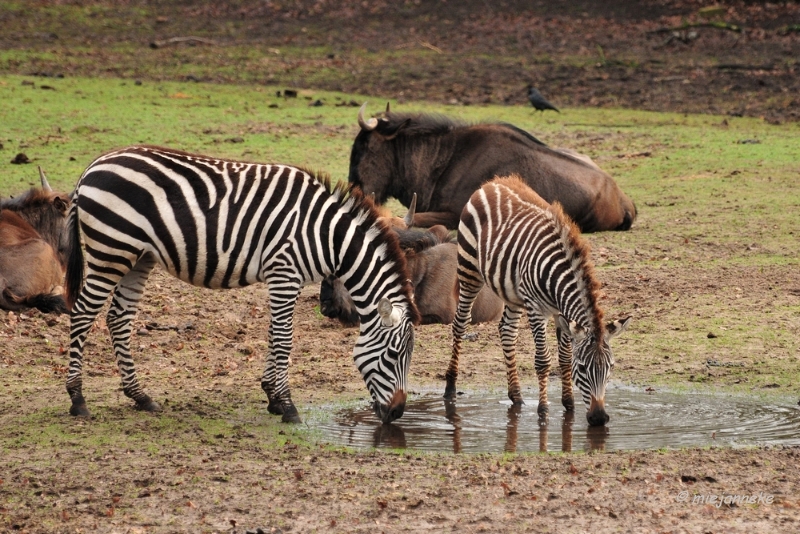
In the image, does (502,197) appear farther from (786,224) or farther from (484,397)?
(786,224)

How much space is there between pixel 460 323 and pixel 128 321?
9.16 feet

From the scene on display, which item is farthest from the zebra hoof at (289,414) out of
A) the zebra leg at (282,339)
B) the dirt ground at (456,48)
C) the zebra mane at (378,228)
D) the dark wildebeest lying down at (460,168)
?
the dirt ground at (456,48)

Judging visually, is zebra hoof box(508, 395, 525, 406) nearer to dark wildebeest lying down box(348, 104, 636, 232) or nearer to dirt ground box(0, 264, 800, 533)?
dirt ground box(0, 264, 800, 533)

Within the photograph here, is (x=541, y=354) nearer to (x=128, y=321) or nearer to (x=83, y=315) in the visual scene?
(x=128, y=321)

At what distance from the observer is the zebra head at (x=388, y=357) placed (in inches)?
321

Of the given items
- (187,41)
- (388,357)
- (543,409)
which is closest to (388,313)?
(388,357)

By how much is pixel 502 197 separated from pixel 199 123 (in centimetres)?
1103

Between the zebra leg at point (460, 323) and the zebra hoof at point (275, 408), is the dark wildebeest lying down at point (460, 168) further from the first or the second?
the zebra hoof at point (275, 408)

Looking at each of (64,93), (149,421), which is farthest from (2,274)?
(64,93)

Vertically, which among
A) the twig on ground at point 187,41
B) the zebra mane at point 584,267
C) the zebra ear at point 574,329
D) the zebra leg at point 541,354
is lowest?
the zebra leg at point 541,354

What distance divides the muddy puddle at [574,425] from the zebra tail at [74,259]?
2138mm

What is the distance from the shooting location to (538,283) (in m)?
8.52

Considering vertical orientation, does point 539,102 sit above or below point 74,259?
above

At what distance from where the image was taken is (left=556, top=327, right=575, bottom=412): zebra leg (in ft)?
28.5
